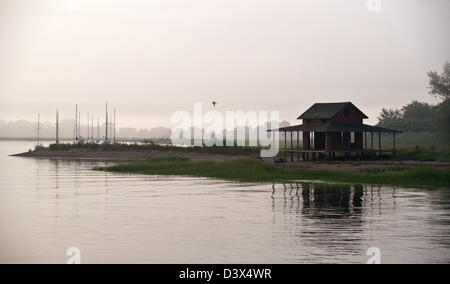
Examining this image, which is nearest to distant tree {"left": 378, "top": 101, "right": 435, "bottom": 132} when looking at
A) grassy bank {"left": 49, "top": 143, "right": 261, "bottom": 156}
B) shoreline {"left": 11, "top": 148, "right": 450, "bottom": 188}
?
grassy bank {"left": 49, "top": 143, "right": 261, "bottom": 156}

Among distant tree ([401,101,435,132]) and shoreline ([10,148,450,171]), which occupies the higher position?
distant tree ([401,101,435,132])

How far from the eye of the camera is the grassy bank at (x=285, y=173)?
46.6 metres

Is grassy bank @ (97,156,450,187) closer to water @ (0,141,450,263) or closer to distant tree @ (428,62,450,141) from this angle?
water @ (0,141,450,263)

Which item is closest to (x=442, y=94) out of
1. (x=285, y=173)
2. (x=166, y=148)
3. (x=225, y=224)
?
(x=166, y=148)

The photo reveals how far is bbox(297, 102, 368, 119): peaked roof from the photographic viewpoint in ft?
214

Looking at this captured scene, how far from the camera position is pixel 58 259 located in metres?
20.9

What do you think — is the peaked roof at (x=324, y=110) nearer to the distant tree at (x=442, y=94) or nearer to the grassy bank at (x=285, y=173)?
the grassy bank at (x=285, y=173)

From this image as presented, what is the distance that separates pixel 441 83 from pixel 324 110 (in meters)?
64.7

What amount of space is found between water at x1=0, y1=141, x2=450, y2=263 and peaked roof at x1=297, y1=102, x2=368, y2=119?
21118 millimetres

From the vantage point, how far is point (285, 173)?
176 feet

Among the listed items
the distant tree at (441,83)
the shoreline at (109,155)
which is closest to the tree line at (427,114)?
the distant tree at (441,83)

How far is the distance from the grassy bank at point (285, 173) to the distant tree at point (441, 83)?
240ft

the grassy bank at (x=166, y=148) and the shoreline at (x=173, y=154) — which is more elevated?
the grassy bank at (x=166, y=148)
